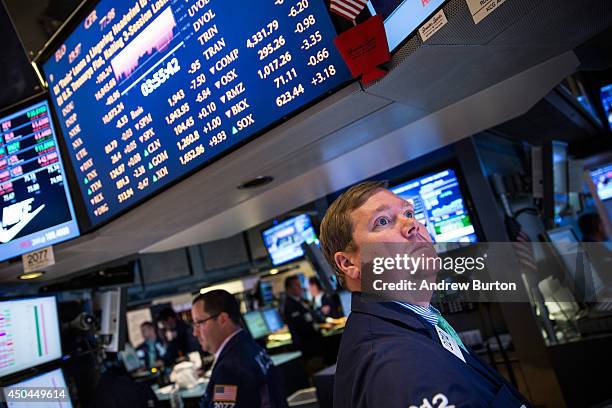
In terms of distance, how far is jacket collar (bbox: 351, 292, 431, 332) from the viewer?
3.45 feet

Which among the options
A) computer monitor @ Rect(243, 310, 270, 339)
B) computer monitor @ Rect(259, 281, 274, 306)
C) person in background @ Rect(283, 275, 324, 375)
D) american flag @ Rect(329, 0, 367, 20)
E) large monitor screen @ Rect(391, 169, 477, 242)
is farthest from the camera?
computer monitor @ Rect(259, 281, 274, 306)

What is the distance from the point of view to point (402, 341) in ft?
3.18

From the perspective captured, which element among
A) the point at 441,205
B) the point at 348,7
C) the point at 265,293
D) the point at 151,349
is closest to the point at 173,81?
the point at 348,7

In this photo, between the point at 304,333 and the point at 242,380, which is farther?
the point at 304,333

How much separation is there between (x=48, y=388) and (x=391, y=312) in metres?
2.37

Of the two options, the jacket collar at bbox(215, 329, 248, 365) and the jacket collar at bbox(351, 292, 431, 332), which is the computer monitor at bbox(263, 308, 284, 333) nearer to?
the jacket collar at bbox(215, 329, 248, 365)

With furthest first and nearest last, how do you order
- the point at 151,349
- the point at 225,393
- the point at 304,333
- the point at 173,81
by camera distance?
1. the point at 151,349
2. the point at 304,333
3. the point at 225,393
4. the point at 173,81

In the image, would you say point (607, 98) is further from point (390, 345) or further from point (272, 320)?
point (390, 345)

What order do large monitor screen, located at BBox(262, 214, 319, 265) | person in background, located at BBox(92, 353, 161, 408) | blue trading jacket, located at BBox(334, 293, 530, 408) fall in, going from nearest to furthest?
blue trading jacket, located at BBox(334, 293, 530, 408) < person in background, located at BBox(92, 353, 161, 408) < large monitor screen, located at BBox(262, 214, 319, 265)

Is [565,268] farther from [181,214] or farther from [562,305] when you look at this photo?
[181,214]

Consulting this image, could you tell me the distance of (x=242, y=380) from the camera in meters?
2.40

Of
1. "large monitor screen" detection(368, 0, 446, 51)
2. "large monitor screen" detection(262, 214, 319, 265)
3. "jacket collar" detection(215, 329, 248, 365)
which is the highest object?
"large monitor screen" detection(368, 0, 446, 51)

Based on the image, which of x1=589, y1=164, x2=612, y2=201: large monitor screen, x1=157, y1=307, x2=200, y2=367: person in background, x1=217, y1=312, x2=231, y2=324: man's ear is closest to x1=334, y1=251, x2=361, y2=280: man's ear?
x1=217, y1=312, x2=231, y2=324: man's ear

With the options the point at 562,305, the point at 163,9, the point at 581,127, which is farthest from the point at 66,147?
the point at 581,127
